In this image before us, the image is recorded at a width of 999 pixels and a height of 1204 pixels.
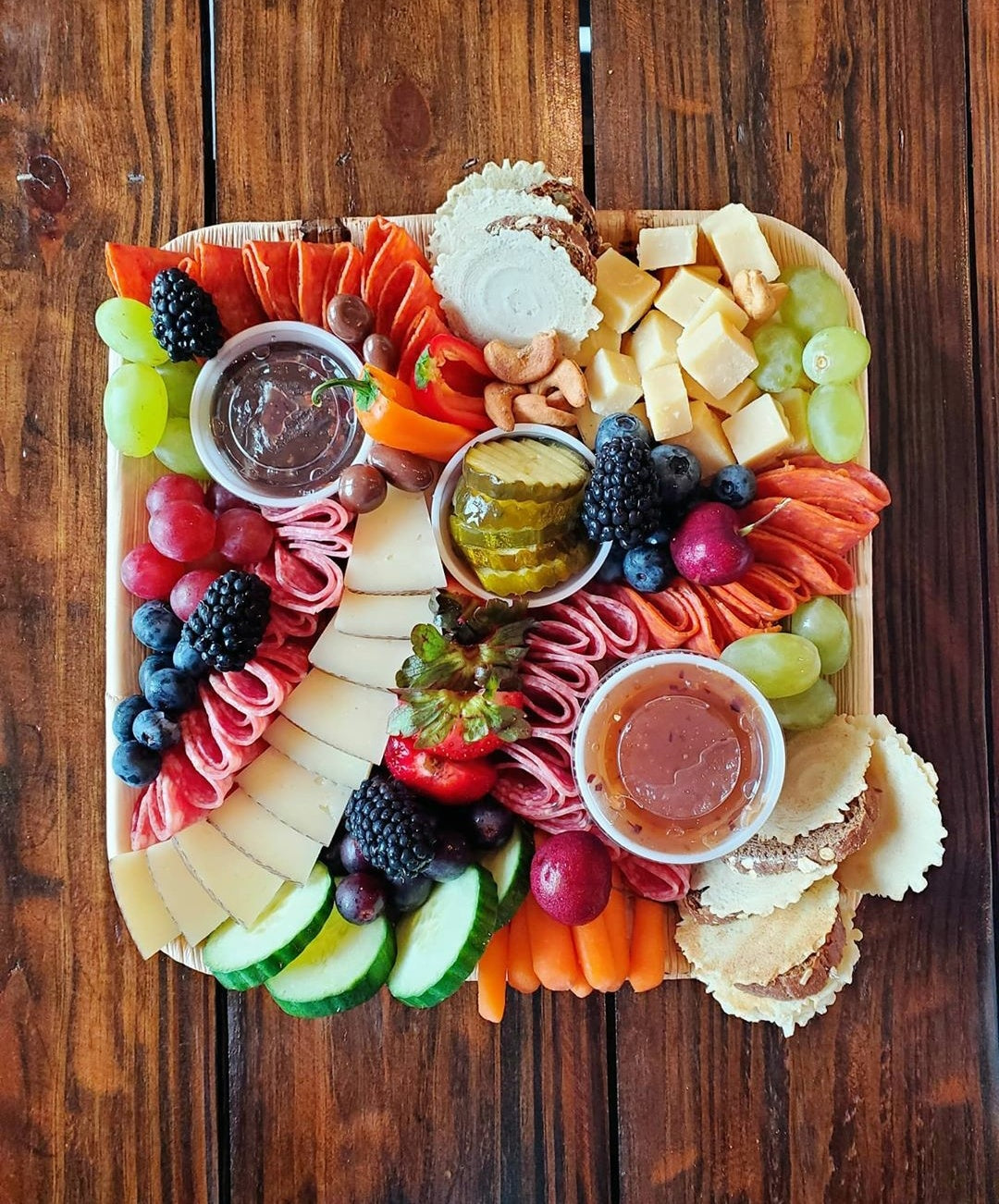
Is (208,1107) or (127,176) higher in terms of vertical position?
(127,176)

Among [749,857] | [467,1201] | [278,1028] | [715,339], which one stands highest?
[715,339]

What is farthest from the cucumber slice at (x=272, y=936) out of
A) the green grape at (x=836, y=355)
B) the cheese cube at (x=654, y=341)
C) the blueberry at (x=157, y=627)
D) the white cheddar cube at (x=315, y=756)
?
the green grape at (x=836, y=355)

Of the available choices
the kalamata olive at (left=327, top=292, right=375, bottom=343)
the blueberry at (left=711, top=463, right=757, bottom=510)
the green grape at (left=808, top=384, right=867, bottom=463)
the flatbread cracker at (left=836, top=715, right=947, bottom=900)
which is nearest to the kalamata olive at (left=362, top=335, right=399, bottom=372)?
the kalamata olive at (left=327, top=292, right=375, bottom=343)

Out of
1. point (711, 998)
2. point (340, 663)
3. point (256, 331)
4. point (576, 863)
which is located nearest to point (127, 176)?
point (256, 331)

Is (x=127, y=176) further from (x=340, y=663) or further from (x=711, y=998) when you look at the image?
(x=711, y=998)

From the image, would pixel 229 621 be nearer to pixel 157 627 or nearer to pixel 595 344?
pixel 157 627

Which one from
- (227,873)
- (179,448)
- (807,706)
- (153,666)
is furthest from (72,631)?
(807,706)

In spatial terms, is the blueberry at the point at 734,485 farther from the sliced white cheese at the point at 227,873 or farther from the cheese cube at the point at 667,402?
the sliced white cheese at the point at 227,873
